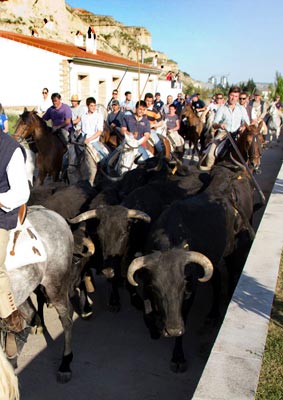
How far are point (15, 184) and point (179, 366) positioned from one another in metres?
2.89

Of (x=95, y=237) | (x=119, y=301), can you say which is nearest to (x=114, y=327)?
(x=119, y=301)

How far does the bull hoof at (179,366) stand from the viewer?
16.8 feet

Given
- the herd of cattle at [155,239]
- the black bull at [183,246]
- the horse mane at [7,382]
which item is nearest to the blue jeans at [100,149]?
Result: the herd of cattle at [155,239]

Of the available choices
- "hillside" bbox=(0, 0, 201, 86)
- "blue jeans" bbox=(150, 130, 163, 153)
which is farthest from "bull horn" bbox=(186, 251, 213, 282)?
"hillside" bbox=(0, 0, 201, 86)

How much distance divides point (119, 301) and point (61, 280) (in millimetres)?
1727

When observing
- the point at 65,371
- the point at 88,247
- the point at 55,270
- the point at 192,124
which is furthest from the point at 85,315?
the point at 192,124

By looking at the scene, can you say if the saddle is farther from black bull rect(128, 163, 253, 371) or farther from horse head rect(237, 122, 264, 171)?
horse head rect(237, 122, 264, 171)

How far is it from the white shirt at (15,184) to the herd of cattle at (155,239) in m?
1.22

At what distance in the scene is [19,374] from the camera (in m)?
5.07

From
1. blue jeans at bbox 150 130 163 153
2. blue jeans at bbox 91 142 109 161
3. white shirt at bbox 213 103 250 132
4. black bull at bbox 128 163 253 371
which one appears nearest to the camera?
black bull at bbox 128 163 253 371

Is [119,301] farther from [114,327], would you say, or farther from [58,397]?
[58,397]

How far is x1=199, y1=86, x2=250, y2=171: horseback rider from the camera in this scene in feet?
34.4

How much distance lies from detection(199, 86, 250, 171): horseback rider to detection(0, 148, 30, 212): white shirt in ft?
23.1

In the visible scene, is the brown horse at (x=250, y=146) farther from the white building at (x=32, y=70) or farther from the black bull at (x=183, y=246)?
the white building at (x=32, y=70)
